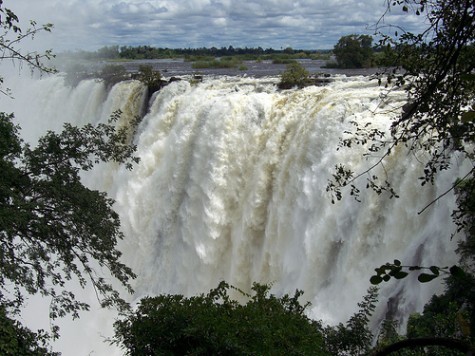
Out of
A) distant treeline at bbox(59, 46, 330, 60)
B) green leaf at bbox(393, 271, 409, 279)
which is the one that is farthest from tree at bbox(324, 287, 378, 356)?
distant treeline at bbox(59, 46, 330, 60)

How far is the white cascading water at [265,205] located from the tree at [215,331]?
308cm

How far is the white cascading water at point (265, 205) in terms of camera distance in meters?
9.91

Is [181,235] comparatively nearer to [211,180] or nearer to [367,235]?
[211,180]

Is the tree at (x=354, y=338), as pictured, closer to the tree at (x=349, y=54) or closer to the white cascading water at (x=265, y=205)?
the white cascading water at (x=265, y=205)

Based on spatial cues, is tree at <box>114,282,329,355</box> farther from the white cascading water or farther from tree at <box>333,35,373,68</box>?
tree at <box>333,35,373,68</box>

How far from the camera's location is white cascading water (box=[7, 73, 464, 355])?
991 cm

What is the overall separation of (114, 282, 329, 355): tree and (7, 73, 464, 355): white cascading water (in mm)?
3076

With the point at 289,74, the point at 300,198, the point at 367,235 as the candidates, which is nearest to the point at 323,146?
the point at 300,198

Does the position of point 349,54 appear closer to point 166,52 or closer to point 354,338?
point 354,338

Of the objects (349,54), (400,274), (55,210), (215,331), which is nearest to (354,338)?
(215,331)

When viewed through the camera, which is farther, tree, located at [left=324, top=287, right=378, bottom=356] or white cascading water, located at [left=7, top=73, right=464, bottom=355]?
white cascading water, located at [left=7, top=73, right=464, bottom=355]

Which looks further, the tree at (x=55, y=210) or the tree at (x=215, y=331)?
the tree at (x=55, y=210)

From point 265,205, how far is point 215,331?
25.6 feet

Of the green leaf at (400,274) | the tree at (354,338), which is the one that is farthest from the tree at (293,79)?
the green leaf at (400,274)
